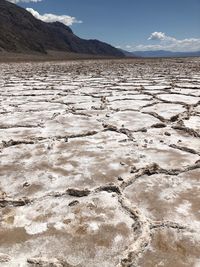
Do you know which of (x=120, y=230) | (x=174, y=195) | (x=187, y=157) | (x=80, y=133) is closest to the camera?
(x=120, y=230)

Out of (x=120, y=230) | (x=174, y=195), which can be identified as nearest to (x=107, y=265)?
(x=120, y=230)

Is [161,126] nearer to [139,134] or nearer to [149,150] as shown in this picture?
[139,134]

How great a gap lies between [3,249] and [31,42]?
63.0 meters

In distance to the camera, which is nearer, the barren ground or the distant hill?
the barren ground

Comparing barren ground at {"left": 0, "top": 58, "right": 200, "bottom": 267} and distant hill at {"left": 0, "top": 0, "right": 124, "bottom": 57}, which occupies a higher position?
barren ground at {"left": 0, "top": 58, "right": 200, "bottom": 267}

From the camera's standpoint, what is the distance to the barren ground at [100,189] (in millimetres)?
1850

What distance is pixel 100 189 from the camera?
2496 millimetres

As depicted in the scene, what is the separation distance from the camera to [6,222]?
2.13 meters

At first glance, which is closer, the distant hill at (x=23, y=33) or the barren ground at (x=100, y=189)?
the barren ground at (x=100, y=189)

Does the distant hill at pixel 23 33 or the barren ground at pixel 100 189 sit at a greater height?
the barren ground at pixel 100 189

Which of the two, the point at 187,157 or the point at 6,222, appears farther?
the point at 187,157

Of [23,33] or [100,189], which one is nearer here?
[100,189]

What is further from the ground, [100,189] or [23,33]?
[100,189]

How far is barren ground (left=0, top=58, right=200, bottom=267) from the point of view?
185 centimetres
